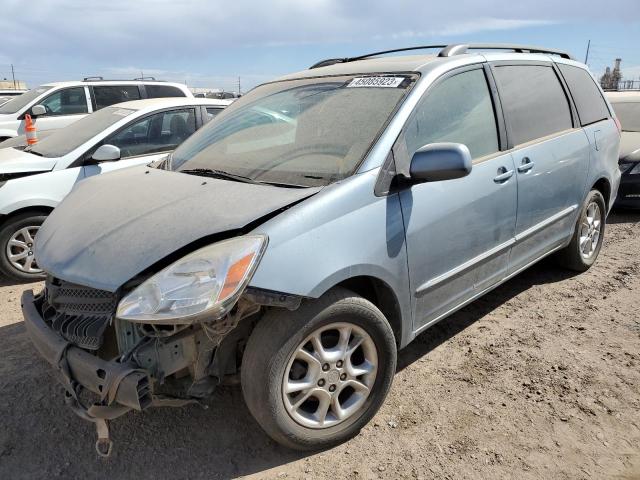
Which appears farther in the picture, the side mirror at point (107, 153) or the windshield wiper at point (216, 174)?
the side mirror at point (107, 153)

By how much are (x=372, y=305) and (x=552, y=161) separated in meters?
2.08

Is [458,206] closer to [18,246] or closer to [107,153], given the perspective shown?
[107,153]

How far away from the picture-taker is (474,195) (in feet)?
10.3

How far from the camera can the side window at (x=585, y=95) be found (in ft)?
14.4

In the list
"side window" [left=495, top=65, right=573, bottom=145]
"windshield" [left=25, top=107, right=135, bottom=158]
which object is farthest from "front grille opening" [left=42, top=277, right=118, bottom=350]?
"windshield" [left=25, top=107, right=135, bottom=158]

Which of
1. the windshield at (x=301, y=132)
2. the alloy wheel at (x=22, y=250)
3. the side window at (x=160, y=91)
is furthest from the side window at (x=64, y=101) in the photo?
the windshield at (x=301, y=132)

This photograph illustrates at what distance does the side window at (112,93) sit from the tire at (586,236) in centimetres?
820

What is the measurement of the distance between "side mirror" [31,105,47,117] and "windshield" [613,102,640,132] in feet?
32.0

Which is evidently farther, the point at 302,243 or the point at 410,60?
the point at 410,60

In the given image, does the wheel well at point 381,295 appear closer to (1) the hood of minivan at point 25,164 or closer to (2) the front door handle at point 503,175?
(2) the front door handle at point 503,175

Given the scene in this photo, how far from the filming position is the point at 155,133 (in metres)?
5.71

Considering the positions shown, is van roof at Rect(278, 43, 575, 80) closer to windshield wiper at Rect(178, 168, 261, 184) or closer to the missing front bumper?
windshield wiper at Rect(178, 168, 261, 184)

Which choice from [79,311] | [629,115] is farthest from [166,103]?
[629,115]

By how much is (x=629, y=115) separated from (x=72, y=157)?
7.84 metres
